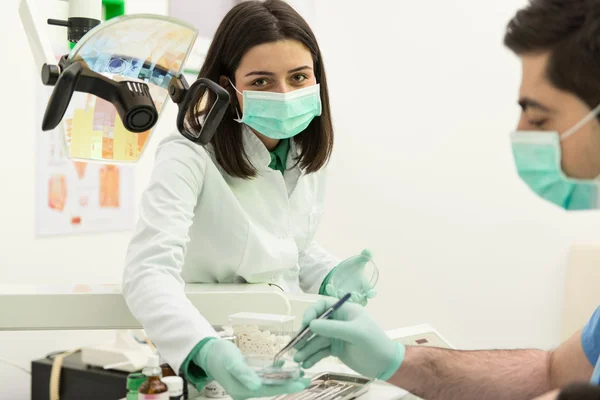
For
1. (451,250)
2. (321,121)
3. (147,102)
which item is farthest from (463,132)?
(147,102)

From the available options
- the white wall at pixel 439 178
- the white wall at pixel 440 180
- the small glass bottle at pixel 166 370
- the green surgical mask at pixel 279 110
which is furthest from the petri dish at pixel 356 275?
the white wall at pixel 440 180

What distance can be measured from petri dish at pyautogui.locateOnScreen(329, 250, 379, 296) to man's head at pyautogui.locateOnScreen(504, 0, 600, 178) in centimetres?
65

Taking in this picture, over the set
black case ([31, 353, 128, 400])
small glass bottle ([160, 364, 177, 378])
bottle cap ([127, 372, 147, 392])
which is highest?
bottle cap ([127, 372, 147, 392])

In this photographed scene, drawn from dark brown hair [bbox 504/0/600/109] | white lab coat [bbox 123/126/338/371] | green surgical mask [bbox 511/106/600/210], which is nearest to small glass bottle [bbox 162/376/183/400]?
white lab coat [bbox 123/126/338/371]

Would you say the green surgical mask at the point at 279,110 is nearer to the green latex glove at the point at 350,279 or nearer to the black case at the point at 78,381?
the green latex glove at the point at 350,279

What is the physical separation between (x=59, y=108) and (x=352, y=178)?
9.92ft

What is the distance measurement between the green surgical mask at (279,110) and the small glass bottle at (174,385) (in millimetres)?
616

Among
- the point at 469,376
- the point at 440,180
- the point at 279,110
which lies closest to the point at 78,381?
the point at 279,110

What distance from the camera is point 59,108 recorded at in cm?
90

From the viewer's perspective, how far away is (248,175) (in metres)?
1.65

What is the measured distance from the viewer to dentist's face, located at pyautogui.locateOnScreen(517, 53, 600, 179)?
3.55 feet

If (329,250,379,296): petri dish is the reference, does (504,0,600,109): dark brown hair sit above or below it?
above

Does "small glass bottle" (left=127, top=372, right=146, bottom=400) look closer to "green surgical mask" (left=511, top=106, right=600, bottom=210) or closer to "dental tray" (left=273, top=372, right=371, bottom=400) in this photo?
"dental tray" (left=273, top=372, right=371, bottom=400)

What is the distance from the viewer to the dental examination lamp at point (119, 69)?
911mm
